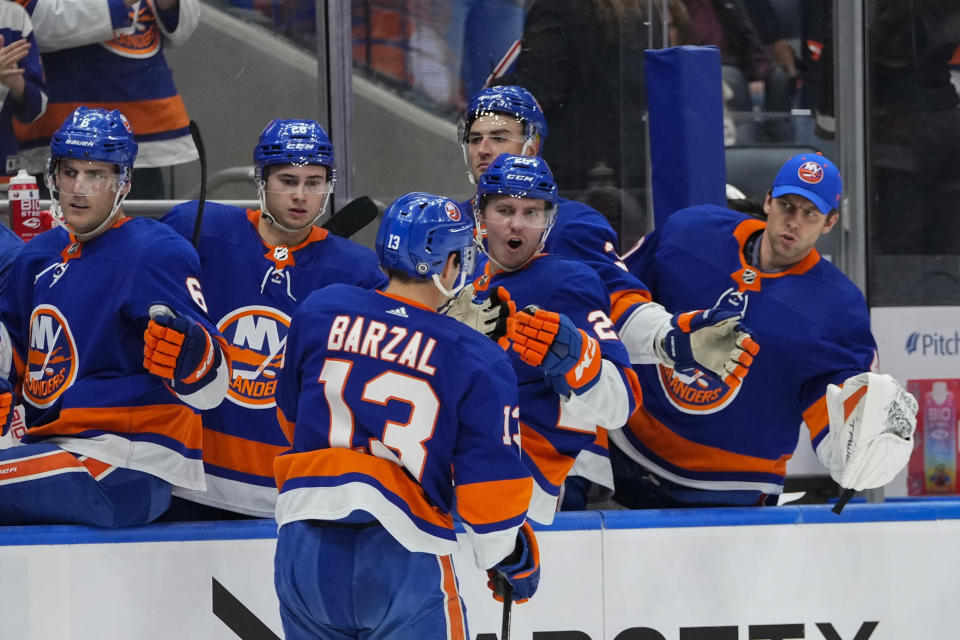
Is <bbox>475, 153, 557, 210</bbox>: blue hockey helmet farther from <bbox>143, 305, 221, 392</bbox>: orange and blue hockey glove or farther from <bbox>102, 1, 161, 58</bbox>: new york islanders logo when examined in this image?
<bbox>102, 1, 161, 58</bbox>: new york islanders logo

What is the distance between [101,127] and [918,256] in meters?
2.42

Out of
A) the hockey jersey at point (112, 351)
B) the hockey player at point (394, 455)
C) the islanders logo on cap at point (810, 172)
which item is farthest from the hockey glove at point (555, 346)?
the islanders logo on cap at point (810, 172)

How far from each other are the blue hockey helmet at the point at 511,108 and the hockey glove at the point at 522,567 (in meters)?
1.23

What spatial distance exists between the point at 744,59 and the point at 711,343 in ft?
5.36

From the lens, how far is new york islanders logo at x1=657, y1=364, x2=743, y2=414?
3.46m

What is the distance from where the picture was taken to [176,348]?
2.92 m

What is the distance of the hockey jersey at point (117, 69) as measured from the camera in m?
3.76

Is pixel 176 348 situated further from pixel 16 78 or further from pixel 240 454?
pixel 16 78

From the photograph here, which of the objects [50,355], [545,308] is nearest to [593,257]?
[545,308]

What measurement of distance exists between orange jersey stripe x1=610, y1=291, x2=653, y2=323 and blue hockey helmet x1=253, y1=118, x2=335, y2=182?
2.70 ft

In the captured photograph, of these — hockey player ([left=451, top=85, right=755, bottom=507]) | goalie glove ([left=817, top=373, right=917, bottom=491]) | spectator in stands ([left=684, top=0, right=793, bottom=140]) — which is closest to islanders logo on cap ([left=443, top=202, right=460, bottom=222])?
hockey player ([left=451, top=85, right=755, bottom=507])

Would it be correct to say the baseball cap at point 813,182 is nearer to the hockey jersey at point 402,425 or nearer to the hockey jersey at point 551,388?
the hockey jersey at point 551,388

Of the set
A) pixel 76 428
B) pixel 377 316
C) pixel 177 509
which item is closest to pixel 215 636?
pixel 177 509

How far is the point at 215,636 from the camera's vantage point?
126 inches
